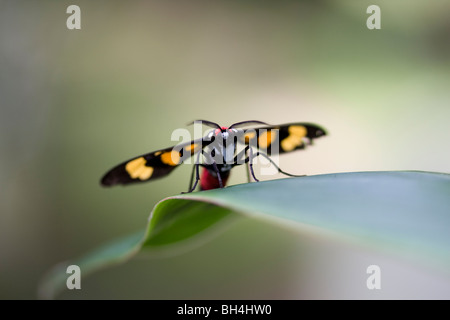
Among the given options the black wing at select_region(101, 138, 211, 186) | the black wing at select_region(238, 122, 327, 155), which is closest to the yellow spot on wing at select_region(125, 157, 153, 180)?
the black wing at select_region(101, 138, 211, 186)

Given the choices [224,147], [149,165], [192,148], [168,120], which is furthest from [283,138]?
[168,120]

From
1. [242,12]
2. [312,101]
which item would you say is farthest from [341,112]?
[242,12]

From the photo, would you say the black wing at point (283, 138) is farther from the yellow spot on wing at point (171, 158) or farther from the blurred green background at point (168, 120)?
the blurred green background at point (168, 120)

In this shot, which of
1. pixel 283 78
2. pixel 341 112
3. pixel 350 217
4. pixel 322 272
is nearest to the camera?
pixel 350 217

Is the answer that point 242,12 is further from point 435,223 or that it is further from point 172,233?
point 435,223

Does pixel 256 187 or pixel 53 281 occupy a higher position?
pixel 256 187
